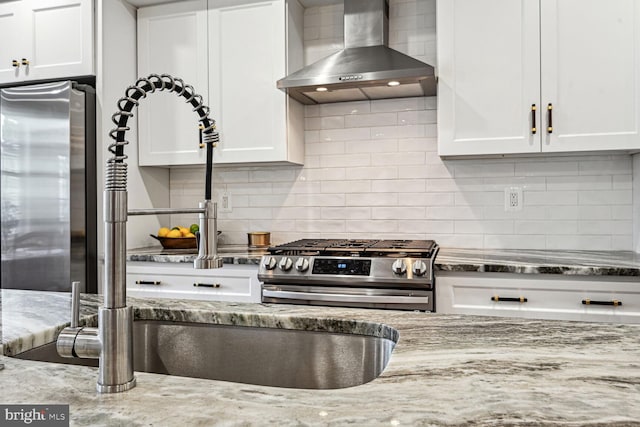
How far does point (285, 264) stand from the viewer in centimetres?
266

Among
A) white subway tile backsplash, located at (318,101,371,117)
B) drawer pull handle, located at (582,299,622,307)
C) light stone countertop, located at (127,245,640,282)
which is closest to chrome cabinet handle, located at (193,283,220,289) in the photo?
light stone countertop, located at (127,245,640,282)

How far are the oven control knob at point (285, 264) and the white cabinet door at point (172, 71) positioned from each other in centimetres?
95

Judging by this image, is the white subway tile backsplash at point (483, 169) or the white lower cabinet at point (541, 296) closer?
the white lower cabinet at point (541, 296)

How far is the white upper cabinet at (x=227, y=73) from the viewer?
3.13m

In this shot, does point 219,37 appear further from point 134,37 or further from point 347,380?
point 347,380

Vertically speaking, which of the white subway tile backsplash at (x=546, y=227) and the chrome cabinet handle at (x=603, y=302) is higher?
the white subway tile backsplash at (x=546, y=227)

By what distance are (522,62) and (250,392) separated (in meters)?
2.46

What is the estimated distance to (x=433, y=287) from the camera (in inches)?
98.3

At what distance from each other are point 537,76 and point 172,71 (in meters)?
2.14

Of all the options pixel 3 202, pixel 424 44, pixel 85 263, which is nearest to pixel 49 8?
pixel 3 202

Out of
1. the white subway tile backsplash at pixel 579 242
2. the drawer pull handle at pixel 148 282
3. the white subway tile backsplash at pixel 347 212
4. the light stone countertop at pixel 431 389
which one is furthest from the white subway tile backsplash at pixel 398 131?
the light stone countertop at pixel 431 389

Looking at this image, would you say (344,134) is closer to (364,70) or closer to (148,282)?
(364,70)

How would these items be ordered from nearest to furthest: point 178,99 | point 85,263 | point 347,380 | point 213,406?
point 213,406, point 347,380, point 85,263, point 178,99

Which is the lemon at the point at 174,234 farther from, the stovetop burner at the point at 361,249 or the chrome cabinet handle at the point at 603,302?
the chrome cabinet handle at the point at 603,302
